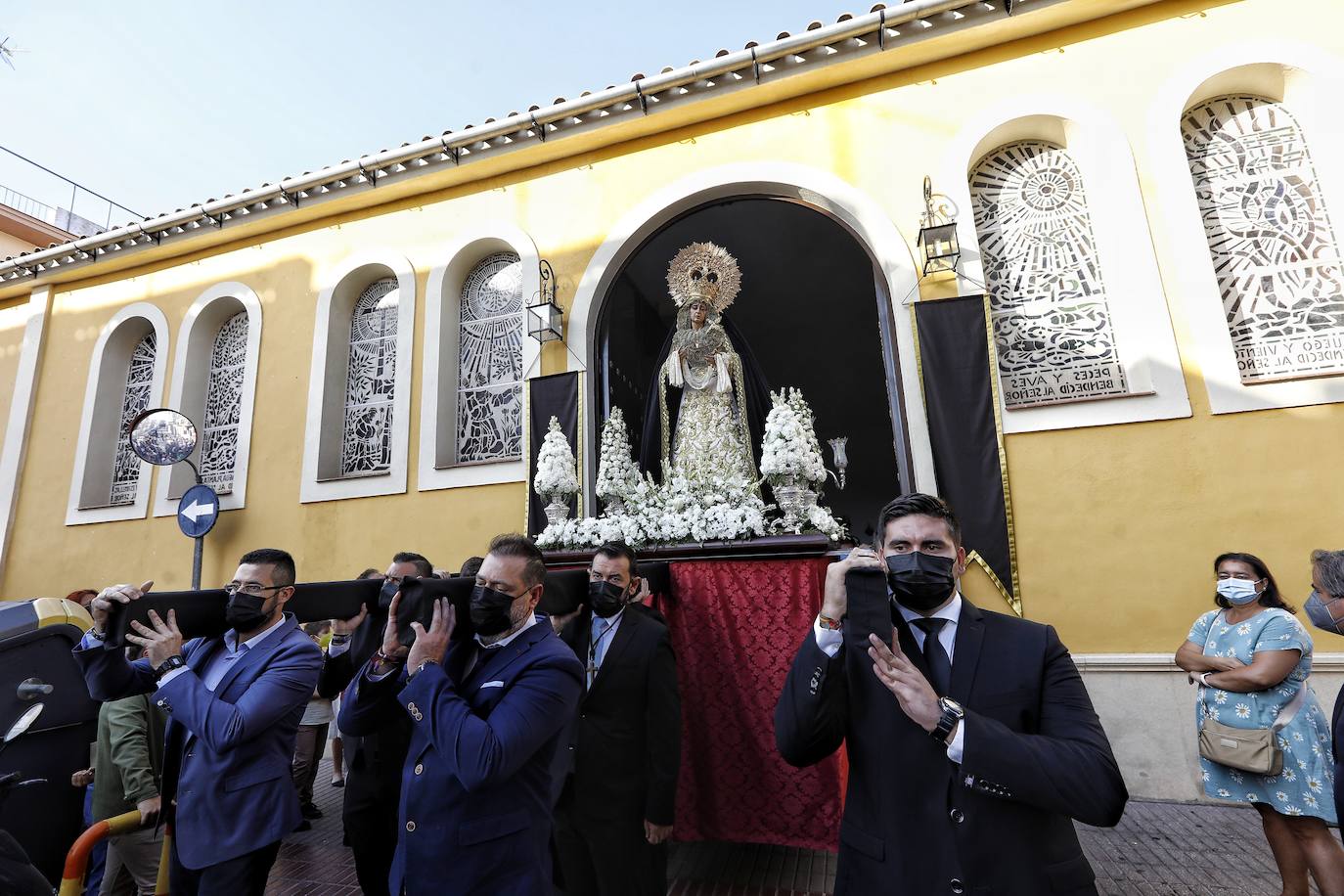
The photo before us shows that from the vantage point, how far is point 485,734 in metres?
→ 1.94

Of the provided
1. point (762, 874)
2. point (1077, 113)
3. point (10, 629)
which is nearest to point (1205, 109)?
point (1077, 113)

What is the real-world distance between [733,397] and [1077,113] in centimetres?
398

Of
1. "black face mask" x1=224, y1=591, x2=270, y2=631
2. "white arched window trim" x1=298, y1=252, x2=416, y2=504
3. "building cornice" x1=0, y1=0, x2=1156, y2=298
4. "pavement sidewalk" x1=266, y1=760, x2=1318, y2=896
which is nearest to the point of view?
"black face mask" x1=224, y1=591, x2=270, y2=631

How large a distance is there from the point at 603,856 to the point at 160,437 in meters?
8.05

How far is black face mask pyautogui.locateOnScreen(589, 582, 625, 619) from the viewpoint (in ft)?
10.5

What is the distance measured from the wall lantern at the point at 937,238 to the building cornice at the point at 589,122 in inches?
57.0

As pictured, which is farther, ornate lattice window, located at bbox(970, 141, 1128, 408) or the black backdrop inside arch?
the black backdrop inside arch

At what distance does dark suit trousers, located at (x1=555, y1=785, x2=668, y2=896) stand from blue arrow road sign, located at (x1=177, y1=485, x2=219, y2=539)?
22.2ft

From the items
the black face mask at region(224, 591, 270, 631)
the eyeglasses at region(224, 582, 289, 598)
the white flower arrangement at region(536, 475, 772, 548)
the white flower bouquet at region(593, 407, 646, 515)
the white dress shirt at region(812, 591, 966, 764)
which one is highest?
the white flower bouquet at region(593, 407, 646, 515)

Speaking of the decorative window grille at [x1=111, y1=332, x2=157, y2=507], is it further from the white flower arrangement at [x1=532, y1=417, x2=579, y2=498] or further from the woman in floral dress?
the woman in floral dress

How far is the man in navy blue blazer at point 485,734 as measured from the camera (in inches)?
77.5

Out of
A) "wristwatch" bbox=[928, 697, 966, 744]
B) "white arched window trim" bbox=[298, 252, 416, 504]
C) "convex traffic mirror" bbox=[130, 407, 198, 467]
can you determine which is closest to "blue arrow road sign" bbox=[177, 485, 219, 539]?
"convex traffic mirror" bbox=[130, 407, 198, 467]

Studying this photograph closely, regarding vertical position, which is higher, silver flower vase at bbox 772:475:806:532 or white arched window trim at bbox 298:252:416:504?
white arched window trim at bbox 298:252:416:504

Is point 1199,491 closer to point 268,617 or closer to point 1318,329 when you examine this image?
point 1318,329
